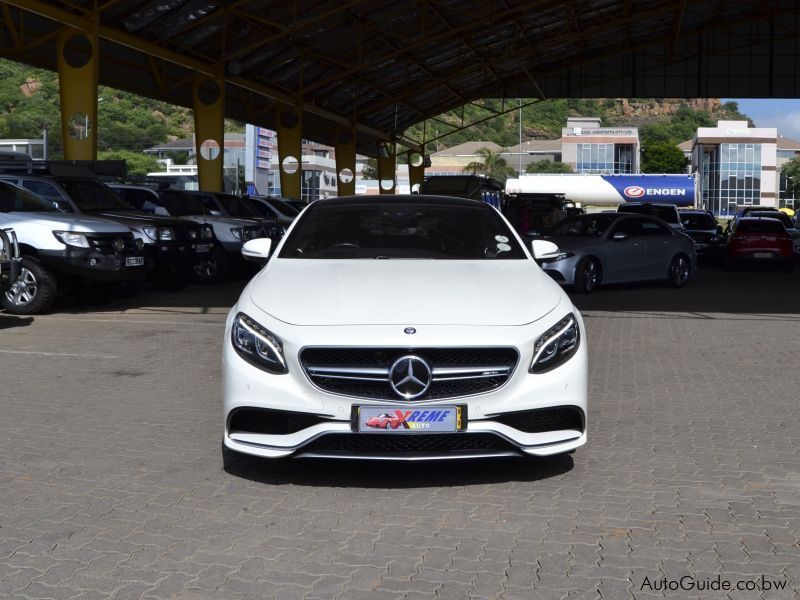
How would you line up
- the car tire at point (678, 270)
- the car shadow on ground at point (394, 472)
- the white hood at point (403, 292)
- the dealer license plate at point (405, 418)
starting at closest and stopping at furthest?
the dealer license plate at point (405, 418) < the white hood at point (403, 292) < the car shadow on ground at point (394, 472) < the car tire at point (678, 270)

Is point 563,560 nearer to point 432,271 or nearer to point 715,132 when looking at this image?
point 432,271

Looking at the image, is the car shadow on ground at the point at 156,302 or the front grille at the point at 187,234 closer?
the car shadow on ground at the point at 156,302

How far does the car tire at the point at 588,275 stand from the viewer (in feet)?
63.9

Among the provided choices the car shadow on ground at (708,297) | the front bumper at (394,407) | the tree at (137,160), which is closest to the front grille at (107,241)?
the car shadow on ground at (708,297)

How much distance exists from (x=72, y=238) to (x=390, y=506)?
33.2 feet

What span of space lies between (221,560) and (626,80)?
48044 mm

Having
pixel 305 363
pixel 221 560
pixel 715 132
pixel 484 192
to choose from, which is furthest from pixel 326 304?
pixel 715 132

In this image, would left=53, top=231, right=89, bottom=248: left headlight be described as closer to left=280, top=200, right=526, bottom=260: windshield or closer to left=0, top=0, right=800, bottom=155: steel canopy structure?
left=280, top=200, right=526, bottom=260: windshield

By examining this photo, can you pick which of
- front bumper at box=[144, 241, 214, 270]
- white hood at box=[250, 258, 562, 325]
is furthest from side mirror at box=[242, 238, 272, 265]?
front bumper at box=[144, 241, 214, 270]

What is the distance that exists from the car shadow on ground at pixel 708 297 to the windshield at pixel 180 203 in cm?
758

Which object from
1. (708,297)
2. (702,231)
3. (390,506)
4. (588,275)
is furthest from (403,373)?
(702,231)

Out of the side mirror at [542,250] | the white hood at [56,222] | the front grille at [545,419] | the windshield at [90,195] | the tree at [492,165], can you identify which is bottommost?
the front grille at [545,419]

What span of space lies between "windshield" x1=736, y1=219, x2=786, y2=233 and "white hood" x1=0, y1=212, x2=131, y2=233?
18.0 m

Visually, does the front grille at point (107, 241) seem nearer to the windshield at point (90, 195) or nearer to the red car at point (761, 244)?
the windshield at point (90, 195)
